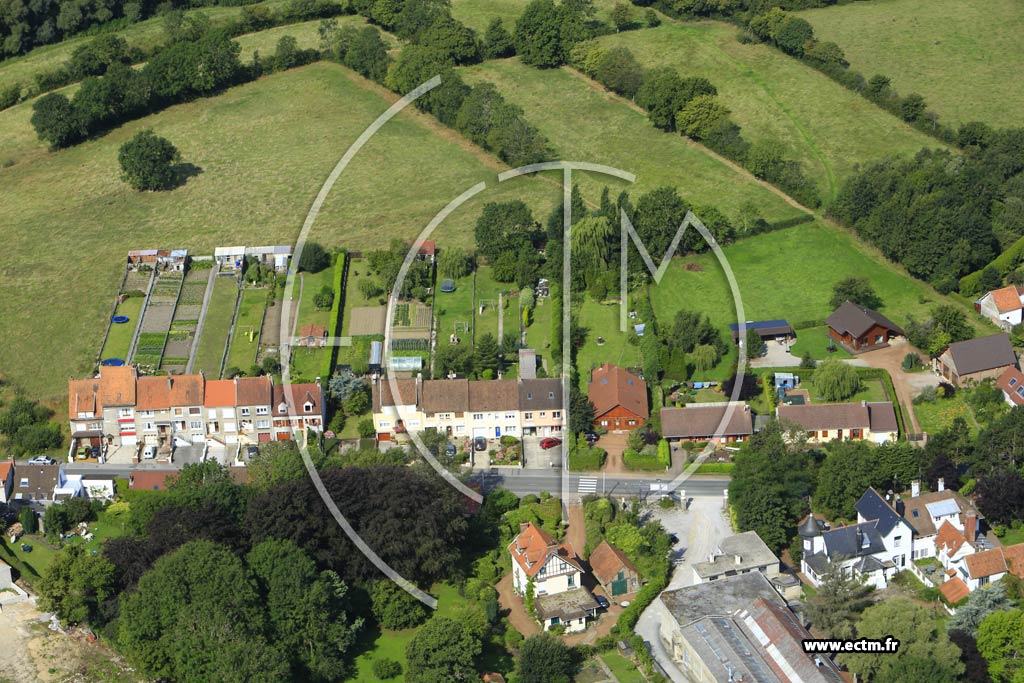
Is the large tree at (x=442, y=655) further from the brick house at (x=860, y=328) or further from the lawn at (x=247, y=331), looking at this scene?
the brick house at (x=860, y=328)

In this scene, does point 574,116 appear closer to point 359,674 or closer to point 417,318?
point 417,318

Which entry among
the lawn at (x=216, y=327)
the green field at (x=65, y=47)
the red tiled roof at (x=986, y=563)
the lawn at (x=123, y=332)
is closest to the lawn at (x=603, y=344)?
the lawn at (x=216, y=327)

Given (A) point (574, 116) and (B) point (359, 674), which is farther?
(A) point (574, 116)

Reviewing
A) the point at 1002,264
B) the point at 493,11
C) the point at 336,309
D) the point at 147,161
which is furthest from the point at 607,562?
the point at 493,11

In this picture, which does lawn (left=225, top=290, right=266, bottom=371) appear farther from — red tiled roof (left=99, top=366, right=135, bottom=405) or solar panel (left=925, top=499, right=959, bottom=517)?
solar panel (left=925, top=499, right=959, bottom=517)

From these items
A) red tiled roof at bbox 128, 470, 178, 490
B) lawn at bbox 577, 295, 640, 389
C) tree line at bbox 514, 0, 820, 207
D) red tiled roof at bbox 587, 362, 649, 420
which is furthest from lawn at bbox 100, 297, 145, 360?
tree line at bbox 514, 0, 820, 207

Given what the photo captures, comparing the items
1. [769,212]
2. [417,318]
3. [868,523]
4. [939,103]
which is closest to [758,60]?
[939,103]

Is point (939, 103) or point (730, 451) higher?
point (939, 103)
